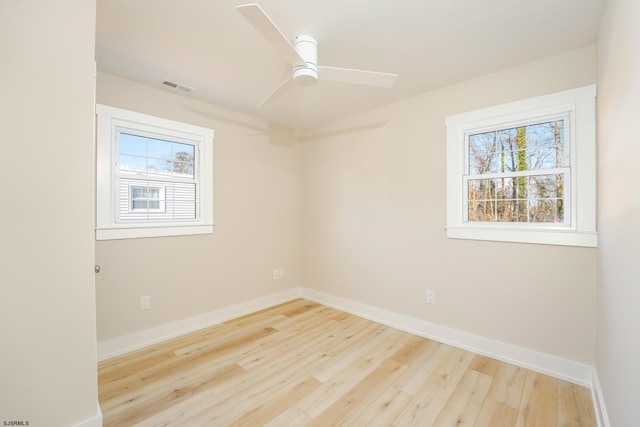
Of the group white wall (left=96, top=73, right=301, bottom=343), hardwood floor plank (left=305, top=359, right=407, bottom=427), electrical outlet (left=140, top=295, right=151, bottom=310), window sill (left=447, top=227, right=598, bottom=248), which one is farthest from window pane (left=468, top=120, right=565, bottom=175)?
electrical outlet (left=140, top=295, right=151, bottom=310)

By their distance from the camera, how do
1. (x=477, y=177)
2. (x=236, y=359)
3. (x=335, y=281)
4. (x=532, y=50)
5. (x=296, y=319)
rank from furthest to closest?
(x=335, y=281) → (x=296, y=319) → (x=477, y=177) → (x=236, y=359) → (x=532, y=50)

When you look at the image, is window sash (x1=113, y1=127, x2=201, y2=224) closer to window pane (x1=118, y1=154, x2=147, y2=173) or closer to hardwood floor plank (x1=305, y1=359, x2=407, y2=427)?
window pane (x1=118, y1=154, x2=147, y2=173)

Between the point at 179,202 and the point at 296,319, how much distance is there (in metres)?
1.89

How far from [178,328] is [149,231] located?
1073mm

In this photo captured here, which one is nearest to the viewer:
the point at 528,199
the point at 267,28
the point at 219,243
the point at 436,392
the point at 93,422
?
the point at 267,28

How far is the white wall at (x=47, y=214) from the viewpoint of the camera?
1304 millimetres

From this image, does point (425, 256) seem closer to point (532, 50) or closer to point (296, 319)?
point (296, 319)

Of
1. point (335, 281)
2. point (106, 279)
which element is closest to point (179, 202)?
point (106, 279)

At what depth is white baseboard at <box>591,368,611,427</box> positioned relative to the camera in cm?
154

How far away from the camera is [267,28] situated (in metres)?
1.34

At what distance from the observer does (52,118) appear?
1.41 metres

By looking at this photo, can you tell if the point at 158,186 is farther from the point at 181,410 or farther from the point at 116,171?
the point at 181,410

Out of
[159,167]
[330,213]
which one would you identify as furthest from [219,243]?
[330,213]

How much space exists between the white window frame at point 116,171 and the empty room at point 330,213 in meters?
0.02
